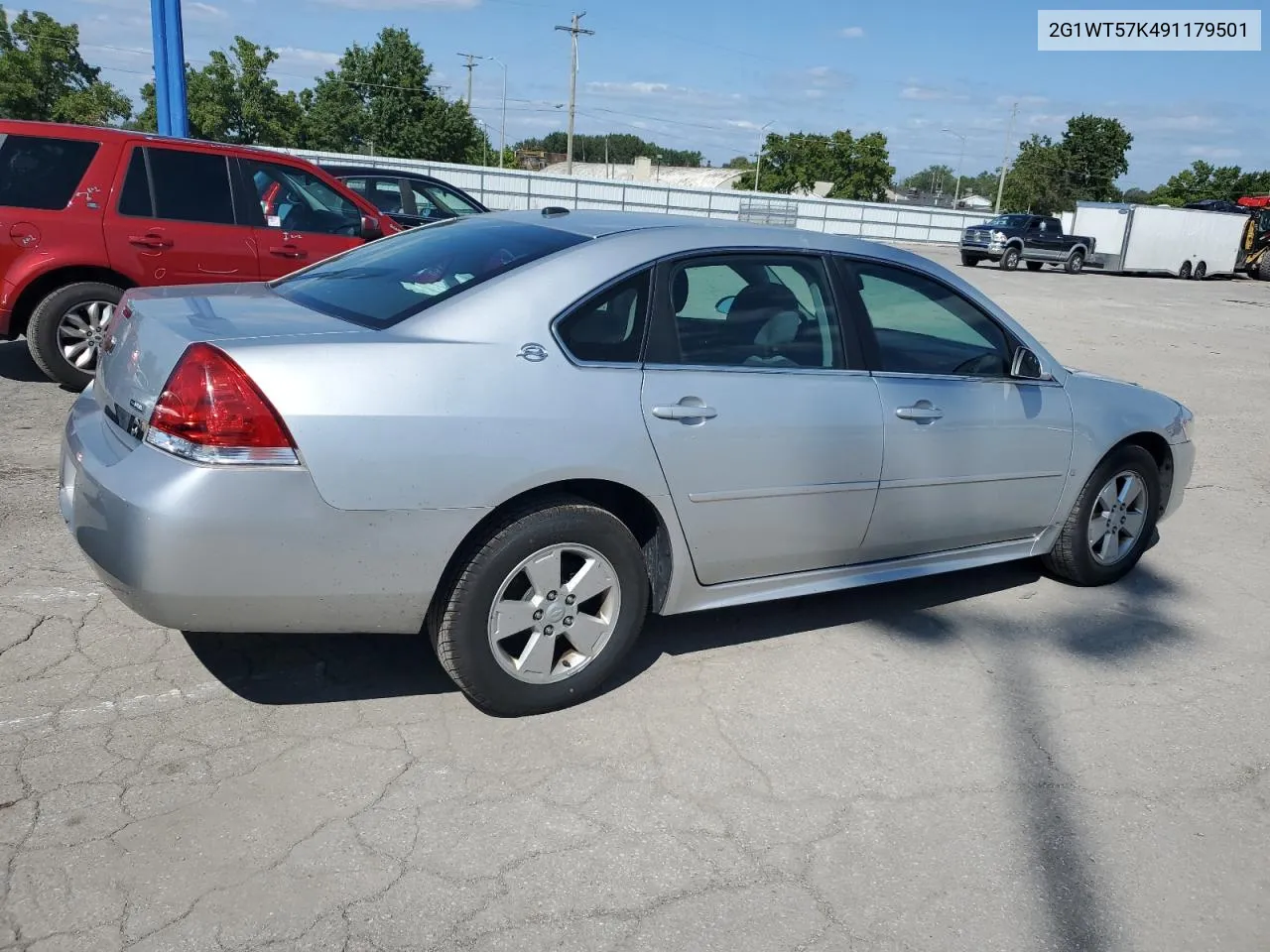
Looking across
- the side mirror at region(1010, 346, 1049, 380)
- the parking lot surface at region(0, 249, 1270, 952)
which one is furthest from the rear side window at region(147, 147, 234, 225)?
the side mirror at region(1010, 346, 1049, 380)

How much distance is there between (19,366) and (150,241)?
1808 millimetres

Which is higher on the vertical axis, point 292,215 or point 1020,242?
point 292,215

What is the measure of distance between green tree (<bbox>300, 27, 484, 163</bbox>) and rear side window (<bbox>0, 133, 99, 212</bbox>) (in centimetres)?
7149

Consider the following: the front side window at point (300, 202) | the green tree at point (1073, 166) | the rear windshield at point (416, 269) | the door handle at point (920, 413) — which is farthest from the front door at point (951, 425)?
the green tree at point (1073, 166)

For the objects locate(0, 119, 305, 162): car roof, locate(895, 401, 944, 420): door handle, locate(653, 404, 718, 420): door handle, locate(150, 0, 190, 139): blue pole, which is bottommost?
locate(895, 401, 944, 420): door handle

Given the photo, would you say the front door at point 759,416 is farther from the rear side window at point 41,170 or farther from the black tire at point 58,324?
the rear side window at point 41,170

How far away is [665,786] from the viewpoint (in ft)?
10.3

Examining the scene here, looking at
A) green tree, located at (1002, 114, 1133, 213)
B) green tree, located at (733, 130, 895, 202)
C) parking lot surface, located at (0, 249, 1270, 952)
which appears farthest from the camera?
green tree, located at (733, 130, 895, 202)

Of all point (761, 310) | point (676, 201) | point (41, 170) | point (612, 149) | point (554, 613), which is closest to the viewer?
point (554, 613)

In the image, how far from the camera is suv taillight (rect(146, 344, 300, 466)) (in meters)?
2.84

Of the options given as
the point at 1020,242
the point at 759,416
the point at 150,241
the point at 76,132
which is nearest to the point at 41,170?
the point at 76,132

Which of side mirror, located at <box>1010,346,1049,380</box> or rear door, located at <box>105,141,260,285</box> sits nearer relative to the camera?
side mirror, located at <box>1010,346,1049,380</box>

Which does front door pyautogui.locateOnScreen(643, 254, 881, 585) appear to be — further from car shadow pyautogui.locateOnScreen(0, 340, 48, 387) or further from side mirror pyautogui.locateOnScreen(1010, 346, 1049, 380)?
car shadow pyautogui.locateOnScreen(0, 340, 48, 387)

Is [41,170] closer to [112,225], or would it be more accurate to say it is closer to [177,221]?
[112,225]
